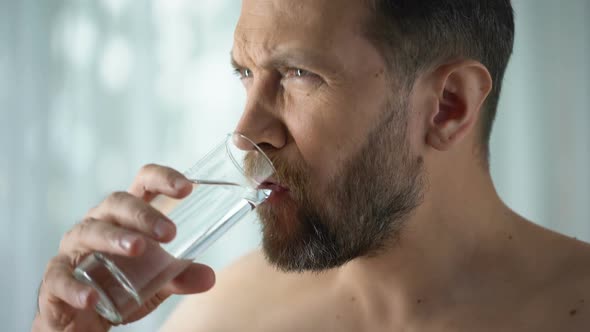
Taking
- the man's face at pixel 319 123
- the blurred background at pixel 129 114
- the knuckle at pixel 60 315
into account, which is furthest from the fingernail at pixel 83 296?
the blurred background at pixel 129 114

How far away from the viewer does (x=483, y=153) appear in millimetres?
1246

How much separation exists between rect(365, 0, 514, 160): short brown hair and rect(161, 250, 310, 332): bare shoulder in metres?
0.48

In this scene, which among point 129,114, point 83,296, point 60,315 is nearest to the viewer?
point 83,296

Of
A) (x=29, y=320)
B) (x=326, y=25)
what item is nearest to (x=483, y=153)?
(x=326, y=25)

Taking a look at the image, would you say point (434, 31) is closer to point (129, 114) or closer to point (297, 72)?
point (297, 72)

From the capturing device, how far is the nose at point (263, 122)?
3.38 ft

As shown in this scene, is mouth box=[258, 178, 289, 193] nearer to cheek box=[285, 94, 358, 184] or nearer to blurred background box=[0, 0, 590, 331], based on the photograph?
cheek box=[285, 94, 358, 184]

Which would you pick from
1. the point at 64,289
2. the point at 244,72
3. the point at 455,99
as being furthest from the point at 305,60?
the point at 64,289

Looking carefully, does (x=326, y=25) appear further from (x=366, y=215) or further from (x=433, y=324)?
(x=433, y=324)

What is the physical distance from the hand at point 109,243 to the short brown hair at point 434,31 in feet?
1.43

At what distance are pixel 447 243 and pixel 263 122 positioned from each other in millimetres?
395

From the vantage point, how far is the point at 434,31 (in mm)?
1138

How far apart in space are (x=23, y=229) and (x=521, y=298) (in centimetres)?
196

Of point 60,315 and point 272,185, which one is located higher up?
point 272,185
